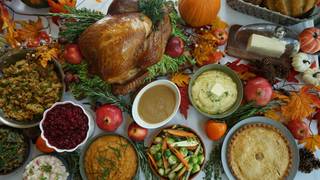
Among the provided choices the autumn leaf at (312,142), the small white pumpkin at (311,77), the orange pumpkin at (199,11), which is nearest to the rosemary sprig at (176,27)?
the orange pumpkin at (199,11)

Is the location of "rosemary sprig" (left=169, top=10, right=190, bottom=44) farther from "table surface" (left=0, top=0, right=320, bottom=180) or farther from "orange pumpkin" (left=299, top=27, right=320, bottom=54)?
"orange pumpkin" (left=299, top=27, right=320, bottom=54)

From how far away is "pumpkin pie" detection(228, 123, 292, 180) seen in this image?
1587 millimetres

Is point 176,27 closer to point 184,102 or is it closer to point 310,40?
point 184,102

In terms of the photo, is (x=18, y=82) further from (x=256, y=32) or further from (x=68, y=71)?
(x=256, y=32)

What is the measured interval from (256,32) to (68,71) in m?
0.87

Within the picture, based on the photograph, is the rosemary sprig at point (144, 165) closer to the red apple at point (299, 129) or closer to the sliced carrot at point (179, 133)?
the sliced carrot at point (179, 133)

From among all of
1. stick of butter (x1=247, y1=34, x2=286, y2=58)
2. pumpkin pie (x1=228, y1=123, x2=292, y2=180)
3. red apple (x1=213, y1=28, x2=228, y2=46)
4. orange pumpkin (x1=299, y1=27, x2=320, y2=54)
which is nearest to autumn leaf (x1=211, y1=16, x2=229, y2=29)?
red apple (x1=213, y1=28, x2=228, y2=46)

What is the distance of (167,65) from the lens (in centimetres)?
160

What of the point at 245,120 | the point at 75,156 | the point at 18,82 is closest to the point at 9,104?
the point at 18,82

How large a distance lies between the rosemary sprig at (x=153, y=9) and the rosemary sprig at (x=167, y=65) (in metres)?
0.17

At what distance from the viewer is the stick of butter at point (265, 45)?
1632mm

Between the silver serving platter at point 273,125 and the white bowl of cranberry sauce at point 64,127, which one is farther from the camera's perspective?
the silver serving platter at point 273,125

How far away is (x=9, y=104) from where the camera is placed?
4.93 ft

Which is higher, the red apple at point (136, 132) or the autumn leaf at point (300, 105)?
the autumn leaf at point (300, 105)
